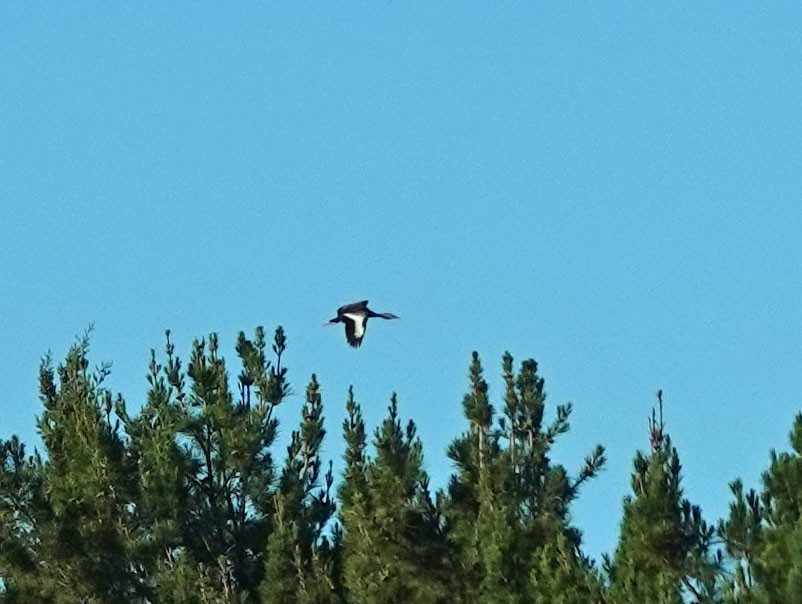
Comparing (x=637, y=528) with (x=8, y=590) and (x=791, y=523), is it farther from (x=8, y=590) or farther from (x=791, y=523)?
(x=8, y=590)

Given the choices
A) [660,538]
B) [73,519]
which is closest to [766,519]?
[660,538]

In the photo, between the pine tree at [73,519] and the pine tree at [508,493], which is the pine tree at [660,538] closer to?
the pine tree at [508,493]

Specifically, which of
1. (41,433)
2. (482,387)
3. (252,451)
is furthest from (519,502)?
(41,433)

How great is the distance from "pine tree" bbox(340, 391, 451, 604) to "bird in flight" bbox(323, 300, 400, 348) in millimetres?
1332

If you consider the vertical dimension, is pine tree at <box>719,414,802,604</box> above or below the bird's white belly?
below

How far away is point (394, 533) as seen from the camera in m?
36.7

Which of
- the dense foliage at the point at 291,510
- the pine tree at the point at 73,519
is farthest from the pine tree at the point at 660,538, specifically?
the pine tree at the point at 73,519

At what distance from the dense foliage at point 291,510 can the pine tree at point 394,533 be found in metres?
0.02

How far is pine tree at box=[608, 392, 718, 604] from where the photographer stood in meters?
30.9

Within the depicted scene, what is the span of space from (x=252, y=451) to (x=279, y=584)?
289 cm

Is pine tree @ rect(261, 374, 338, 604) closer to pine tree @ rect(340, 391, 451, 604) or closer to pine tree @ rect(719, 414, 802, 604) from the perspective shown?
pine tree @ rect(340, 391, 451, 604)

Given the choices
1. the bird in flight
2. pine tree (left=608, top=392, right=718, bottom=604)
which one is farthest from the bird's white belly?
pine tree (left=608, top=392, right=718, bottom=604)

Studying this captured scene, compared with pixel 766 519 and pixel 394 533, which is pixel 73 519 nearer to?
pixel 394 533

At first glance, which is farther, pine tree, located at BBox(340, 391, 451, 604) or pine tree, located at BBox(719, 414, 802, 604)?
pine tree, located at BBox(340, 391, 451, 604)
